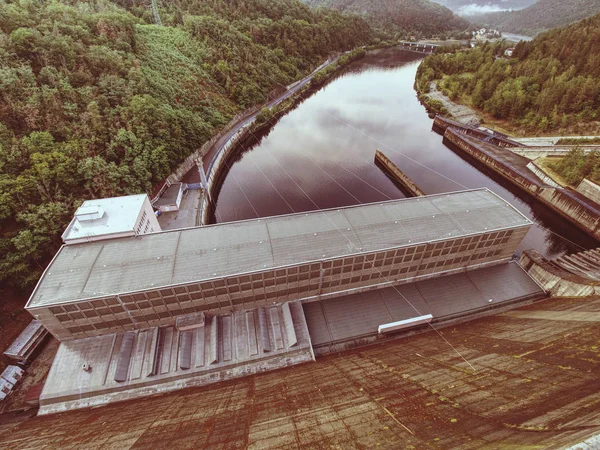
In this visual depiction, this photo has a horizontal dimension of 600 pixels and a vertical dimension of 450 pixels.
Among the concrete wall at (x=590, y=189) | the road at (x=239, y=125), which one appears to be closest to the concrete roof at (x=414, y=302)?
the concrete wall at (x=590, y=189)

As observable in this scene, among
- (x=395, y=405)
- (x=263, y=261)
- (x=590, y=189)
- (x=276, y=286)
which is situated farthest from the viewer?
(x=590, y=189)

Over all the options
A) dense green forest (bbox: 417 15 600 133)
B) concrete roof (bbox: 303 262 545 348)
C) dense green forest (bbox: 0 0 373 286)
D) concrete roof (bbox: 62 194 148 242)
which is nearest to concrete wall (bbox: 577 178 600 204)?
dense green forest (bbox: 417 15 600 133)

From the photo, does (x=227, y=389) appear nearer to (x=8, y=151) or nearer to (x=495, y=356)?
(x=495, y=356)

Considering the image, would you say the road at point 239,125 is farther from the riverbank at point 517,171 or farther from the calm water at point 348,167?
the riverbank at point 517,171

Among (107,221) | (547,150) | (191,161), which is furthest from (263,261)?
(547,150)

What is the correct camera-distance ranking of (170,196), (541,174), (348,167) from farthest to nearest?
(348,167) < (541,174) < (170,196)

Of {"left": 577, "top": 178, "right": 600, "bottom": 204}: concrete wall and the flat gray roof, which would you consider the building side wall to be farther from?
{"left": 577, "top": 178, "right": 600, "bottom": 204}: concrete wall

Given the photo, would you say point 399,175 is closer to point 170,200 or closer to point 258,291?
point 258,291
